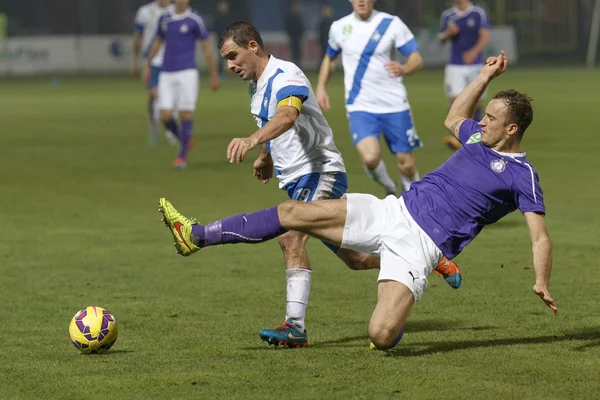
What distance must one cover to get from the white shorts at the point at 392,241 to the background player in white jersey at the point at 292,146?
474mm

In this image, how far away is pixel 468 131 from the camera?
7.17 meters

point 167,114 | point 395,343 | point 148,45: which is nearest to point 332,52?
point 167,114

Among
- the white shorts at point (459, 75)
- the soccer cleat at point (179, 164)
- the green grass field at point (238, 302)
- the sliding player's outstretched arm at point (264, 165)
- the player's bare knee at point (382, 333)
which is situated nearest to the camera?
the green grass field at point (238, 302)

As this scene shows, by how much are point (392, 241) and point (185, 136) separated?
10.4 meters

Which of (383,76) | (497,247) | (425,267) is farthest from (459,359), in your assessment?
(383,76)

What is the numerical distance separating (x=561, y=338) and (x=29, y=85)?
1193 inches

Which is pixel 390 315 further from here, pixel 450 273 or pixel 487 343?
pixel 450 273

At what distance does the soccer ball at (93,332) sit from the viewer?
22.3 ft

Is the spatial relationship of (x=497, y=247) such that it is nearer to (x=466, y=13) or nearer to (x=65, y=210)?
(x=65, y=210)

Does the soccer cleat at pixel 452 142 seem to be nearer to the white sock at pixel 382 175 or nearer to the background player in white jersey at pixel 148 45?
the background player in white jersey at pixel 148 45

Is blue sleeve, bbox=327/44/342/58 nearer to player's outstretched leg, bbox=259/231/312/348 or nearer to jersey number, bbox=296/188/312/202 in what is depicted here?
jersey number, bbox=296/188/312/202

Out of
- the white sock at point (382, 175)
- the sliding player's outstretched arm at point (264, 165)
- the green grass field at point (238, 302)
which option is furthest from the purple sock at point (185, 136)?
the sliding player's outstretched arm at point (264, 165)

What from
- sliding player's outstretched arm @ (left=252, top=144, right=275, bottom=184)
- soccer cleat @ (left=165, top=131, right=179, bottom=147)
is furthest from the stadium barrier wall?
sliding player's outstretched arm @ (left=252, top=144, right=275, bottom=184)

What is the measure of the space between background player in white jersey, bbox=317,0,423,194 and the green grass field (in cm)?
123
